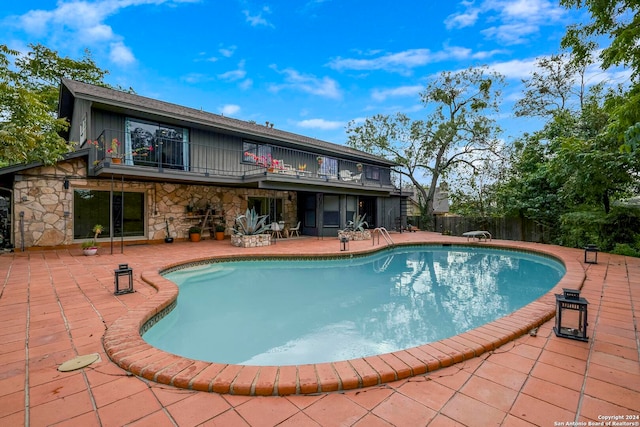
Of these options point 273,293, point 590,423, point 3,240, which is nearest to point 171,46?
point 3,240

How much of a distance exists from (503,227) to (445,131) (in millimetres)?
6990

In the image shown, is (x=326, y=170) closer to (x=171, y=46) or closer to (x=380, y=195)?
(x=380, y=195)

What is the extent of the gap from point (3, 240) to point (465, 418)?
39.5ft

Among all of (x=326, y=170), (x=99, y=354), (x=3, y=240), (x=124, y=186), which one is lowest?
(x=99, y=354)

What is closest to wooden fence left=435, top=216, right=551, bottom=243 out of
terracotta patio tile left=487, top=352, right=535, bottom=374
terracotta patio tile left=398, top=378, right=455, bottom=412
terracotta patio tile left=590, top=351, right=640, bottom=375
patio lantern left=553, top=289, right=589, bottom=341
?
patio lantern left=553, top=289, right=589, bottom=341

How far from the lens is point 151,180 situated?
31.5 feet

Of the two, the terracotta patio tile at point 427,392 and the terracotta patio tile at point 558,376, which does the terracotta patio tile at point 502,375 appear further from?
the terracotta patio tile at point 427,392

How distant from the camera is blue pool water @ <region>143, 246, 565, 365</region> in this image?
345cm

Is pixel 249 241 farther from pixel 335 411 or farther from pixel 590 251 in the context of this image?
pixel 590 251

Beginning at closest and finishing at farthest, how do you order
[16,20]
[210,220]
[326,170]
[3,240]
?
[3,240] → [210,220] → [16,20] → [326,170]

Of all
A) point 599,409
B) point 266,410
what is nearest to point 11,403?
point 266,410

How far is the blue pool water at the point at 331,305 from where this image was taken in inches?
136

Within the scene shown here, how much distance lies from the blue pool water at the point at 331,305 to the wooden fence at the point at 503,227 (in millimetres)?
4254

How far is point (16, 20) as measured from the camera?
12.4 meters
